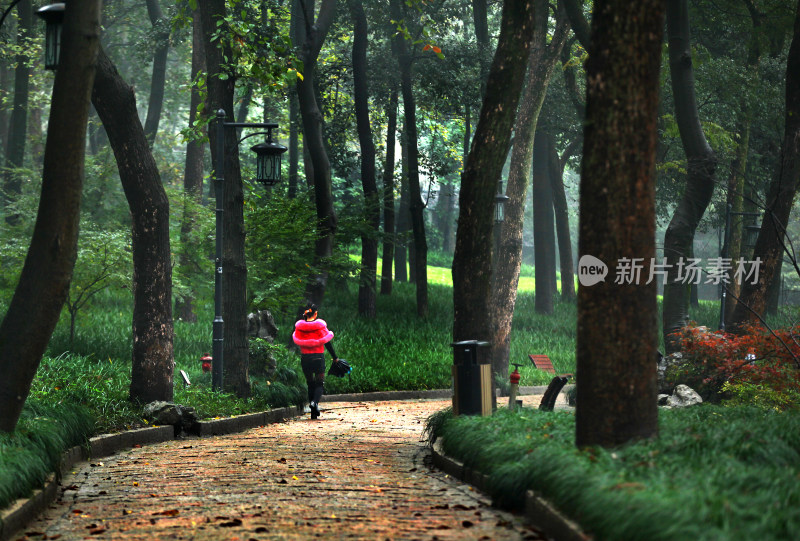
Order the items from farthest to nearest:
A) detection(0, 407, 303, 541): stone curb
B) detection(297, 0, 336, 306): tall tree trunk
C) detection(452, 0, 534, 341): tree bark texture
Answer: detection(297, 0, 336, 306): tall tree trunk, detection(452, 0, 534, 341): tree bark texture, detection(0, 407, 303, 541): stone curb

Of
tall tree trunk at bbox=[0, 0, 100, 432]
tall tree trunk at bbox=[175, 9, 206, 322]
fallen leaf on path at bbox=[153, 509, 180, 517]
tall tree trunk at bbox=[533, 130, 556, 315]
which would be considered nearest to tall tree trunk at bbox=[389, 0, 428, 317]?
tall tree trunk at bbox=[175, 9, 206, 322]

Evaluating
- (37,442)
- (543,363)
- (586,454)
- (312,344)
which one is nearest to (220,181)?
(312,344)

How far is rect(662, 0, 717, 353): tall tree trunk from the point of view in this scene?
20.1 m

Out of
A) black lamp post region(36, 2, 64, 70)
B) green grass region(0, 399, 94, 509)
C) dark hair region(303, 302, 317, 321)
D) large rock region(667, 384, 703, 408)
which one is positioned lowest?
large rock region(667, 384, 703, 408)

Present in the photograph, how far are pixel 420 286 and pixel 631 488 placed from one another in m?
26.2

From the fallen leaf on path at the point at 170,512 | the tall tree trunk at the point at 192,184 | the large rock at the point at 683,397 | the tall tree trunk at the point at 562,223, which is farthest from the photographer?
the tall tree trunk at the point at 562,223

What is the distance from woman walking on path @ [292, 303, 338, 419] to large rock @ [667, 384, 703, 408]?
601 cm

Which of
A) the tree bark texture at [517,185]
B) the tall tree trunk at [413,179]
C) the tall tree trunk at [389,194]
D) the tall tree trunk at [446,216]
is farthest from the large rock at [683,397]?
the tall tree trunk at [446,216]

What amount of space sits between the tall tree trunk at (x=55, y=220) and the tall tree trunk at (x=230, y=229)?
774 centimetres

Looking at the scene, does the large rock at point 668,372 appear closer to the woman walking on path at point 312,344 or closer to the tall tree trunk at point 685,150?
the tall tree trunk at point 685,150

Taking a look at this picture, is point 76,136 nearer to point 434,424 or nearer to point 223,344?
point 434,424

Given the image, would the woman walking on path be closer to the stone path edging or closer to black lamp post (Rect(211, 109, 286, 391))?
the stone path edging

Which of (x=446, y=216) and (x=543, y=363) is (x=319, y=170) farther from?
(x=446, y=216)

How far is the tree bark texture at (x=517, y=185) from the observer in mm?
25609
